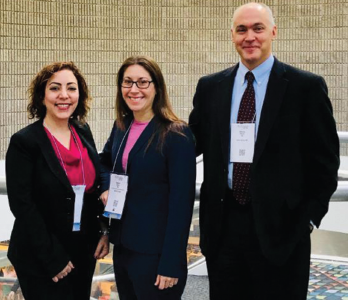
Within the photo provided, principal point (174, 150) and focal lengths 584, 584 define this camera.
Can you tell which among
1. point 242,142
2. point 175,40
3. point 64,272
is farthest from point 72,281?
point 175,40

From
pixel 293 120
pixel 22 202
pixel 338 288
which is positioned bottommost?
pixel 338 288

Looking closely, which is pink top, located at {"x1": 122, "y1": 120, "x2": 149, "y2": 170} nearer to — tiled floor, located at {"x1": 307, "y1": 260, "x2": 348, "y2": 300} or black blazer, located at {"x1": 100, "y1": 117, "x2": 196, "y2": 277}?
black blazer, located at {"x1": 100, "y1": 117, "x2": 196, "y2": 277}

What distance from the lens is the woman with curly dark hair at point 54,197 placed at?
77.1 inches

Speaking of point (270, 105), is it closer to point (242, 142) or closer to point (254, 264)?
point (242, 142)

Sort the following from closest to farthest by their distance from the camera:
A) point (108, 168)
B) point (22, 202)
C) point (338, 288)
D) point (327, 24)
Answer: point (22, 202) → point (108, 168) → point (338, 288) → point (327, 24)

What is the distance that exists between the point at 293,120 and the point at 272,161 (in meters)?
0.16

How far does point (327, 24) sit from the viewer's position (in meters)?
7.61

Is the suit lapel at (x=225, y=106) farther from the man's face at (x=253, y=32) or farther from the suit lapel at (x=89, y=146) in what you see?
the suit lapel at (x=89, y=146)

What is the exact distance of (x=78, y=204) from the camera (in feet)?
6.63

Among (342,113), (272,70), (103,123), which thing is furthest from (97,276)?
(342,113)

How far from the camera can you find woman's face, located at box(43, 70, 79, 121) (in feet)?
6.75

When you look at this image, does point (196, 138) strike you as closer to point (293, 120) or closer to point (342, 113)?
point (293, 120)

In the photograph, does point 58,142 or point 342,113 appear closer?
point 58,142

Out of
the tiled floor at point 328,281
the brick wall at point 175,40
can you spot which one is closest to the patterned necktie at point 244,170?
the tiled floor at point 328,281
